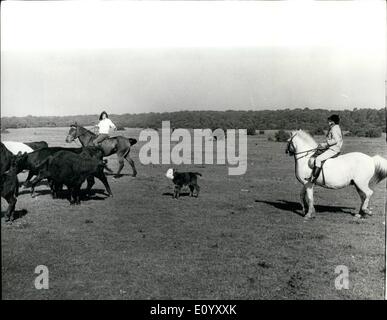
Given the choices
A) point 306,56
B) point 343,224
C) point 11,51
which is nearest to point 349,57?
point 306,56

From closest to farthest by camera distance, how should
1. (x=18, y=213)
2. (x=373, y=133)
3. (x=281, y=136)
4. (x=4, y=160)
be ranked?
(x=4, y=160) < (x=18, y=213) < (x=373, y=133) < (x=281, y=136)

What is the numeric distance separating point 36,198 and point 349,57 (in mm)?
9850

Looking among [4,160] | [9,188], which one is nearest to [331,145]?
[9,188]

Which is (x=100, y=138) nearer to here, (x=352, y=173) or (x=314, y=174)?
A: (x=314, y=174)

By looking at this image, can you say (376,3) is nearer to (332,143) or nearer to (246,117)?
(332,143)

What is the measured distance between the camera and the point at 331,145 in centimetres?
1189

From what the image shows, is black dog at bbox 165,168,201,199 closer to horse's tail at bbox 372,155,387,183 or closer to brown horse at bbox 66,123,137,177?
brown horse at bbox 66,123,137,177

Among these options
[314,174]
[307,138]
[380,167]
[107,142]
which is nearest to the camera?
[380,167]

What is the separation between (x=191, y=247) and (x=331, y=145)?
16.4ft

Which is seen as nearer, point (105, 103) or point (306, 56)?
point (306, 56)

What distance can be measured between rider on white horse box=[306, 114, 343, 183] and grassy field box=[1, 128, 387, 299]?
1.33 meters

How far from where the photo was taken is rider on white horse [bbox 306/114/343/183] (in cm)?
1176

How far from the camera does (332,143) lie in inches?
465

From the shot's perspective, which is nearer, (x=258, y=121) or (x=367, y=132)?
(x=367, y=132)
